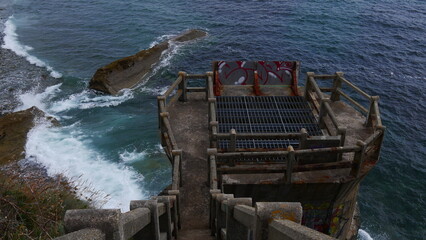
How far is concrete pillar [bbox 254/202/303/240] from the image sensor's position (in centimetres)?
451

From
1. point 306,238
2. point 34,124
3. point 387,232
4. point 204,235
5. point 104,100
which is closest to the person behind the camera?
point 306,238

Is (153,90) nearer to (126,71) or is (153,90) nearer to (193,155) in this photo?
(126,71)

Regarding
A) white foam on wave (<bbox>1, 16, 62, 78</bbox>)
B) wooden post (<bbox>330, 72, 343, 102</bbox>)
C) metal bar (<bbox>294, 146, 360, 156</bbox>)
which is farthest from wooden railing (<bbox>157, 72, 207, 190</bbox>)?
white foam on wave (<bbox>1, 16, 62, 78</bbox>)

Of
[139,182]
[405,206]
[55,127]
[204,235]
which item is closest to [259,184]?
[204,235]

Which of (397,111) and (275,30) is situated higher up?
(275,30)

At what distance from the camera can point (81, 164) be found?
24.9 meters

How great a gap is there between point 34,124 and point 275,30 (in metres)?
30.8

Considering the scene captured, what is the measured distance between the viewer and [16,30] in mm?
50188

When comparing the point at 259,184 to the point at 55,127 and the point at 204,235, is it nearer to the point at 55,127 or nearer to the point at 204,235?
the point at 204,235

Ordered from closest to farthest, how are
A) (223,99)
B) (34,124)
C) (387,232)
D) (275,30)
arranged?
1. (223,99)
2. (387,232)
3. (34,124)
4. (275,30)

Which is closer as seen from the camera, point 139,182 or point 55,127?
point 139,182

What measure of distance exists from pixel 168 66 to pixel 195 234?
1230 inches

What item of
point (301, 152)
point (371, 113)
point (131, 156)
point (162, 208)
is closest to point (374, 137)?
point (371, 113)

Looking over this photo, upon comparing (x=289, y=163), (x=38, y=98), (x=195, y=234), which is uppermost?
(x=289, y=163)
